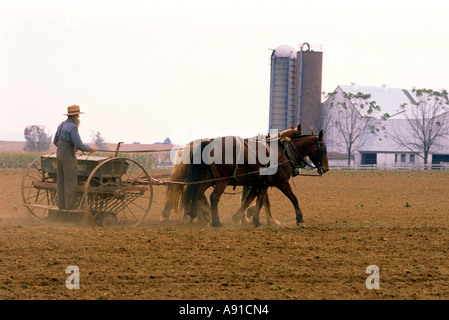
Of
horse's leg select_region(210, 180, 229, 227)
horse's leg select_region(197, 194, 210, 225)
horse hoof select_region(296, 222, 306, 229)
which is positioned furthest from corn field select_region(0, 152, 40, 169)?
horse hoof select_region(296, 222, 306, 229)

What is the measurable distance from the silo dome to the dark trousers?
41899mm

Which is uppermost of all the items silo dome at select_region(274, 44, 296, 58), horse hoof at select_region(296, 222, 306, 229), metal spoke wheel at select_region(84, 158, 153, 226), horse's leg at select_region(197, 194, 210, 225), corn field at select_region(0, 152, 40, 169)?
silo dome at select_region(274, 44, 296, 58)

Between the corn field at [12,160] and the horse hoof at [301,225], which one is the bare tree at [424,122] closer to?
the corn field at [12,160]

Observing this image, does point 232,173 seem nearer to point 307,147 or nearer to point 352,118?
point 307,147

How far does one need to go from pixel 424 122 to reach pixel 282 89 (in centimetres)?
1600

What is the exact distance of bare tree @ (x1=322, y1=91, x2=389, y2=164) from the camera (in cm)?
5547

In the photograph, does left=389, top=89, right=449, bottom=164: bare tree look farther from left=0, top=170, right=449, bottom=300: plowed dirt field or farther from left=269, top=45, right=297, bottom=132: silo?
left=0, top=170, right=449, bottom=300: plowed dirt field

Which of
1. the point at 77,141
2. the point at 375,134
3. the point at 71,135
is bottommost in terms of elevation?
the point at 77,141

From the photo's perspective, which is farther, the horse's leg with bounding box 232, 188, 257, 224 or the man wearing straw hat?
the horse's leg with bounding box 232, 188, 257, 224

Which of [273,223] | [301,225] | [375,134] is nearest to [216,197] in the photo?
[273,223]

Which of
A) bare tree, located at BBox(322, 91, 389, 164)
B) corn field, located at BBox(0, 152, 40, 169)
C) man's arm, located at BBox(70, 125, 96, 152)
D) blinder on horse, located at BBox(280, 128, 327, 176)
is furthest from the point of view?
bare tree, located at BBox(322, 91, 389, 164)

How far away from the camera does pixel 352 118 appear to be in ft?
182

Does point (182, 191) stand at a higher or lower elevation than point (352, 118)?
lower
